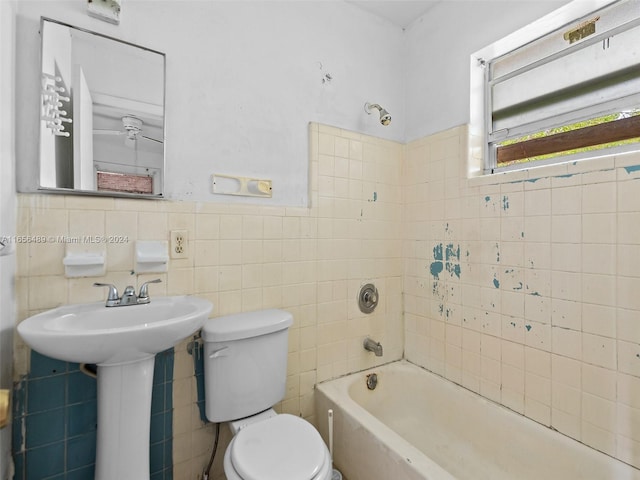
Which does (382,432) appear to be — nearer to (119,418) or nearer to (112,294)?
(119,418)

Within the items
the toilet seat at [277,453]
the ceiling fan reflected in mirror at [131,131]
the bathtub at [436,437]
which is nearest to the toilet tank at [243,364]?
the toilet seat at [277,453]

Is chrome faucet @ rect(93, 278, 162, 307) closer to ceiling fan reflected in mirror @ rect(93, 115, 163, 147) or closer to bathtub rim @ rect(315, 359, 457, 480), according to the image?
ceiling fan reflected in mirror @ rect(93, 115, 163, 147)

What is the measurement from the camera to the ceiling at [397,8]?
1807 millimetres

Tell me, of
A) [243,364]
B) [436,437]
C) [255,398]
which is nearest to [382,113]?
[243,364]

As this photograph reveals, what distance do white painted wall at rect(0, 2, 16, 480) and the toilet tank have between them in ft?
1.97

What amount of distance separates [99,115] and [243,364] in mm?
1129

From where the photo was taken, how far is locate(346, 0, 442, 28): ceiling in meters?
1.81

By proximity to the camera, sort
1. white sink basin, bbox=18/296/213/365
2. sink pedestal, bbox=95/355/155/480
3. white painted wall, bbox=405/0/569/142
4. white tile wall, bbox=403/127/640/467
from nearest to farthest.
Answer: white sink basin, bbox=18/296/213/365 → sink pedestal, bbox=95/355/155/480 → white tile wall, bbox=403/127/640/467 → white painted wall, bbox=405/0/569/142

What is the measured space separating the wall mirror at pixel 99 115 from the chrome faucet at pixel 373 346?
4.42 ft

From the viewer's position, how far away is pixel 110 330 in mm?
857

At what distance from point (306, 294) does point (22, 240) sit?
115cm

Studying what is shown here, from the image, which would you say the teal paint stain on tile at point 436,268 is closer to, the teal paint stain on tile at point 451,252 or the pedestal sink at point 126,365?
the teal paint stain on tile at point 451,252

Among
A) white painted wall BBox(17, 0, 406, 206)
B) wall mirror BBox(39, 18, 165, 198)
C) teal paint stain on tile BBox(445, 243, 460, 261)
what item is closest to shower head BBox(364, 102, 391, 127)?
white painted wall BBox(17, 0, 406, 206)

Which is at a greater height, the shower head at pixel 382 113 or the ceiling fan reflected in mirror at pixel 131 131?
the shower head at pixel 382 113
